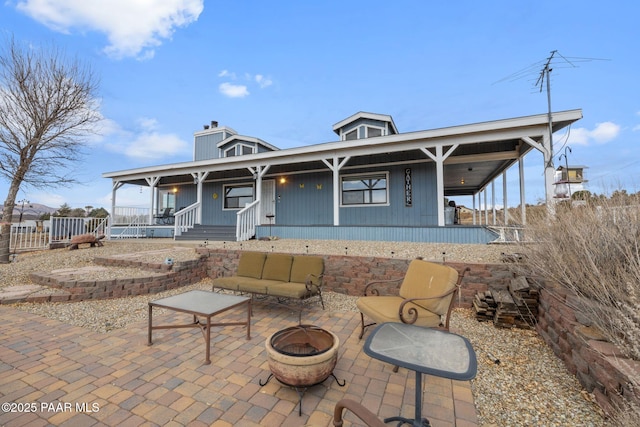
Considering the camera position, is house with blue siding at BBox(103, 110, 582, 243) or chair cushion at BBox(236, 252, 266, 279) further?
house with blue siding at BBox(103, 110, 582, 243)

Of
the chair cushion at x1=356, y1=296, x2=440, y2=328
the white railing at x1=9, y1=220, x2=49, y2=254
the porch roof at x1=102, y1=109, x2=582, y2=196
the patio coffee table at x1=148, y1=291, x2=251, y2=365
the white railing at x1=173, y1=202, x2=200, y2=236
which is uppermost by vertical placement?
the porch roof at x1=102, y1=109, x2=582, y2=196

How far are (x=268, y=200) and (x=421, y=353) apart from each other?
956 cm

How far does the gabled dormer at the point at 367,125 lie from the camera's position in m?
10.2

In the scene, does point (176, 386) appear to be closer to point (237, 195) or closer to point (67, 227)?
point (237, 195)

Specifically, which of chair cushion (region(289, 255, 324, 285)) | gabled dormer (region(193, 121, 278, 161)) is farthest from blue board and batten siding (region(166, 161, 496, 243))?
chair cushion (region(289, 255, 324, 285))

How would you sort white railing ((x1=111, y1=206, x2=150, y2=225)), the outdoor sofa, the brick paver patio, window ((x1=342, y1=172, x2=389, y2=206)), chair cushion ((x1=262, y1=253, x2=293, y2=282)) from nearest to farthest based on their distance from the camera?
the brick paver patio
the outdoor sofa
chair cushion ((x1=262, y1=253, x2=293, y2=282))
window ((x1=342, y1=172, x2=389, y2=206))
white railing ((x1=111, y1=206, x2=150, y2=225))

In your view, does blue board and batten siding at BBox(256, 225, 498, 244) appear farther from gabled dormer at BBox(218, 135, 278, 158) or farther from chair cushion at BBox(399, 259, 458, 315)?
gabled dormer at BBox(218, 135, 278, 158)

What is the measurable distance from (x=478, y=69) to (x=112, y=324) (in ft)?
51.6

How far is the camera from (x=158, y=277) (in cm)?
500

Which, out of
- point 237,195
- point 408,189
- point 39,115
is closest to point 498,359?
point 408,189

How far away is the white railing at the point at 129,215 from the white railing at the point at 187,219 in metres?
3.35

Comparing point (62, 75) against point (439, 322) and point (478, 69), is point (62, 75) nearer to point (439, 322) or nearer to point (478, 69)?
point (439, 322)

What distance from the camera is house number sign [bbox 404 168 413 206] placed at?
8680 millimetres

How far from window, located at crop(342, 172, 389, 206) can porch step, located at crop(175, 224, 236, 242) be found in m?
4.07
